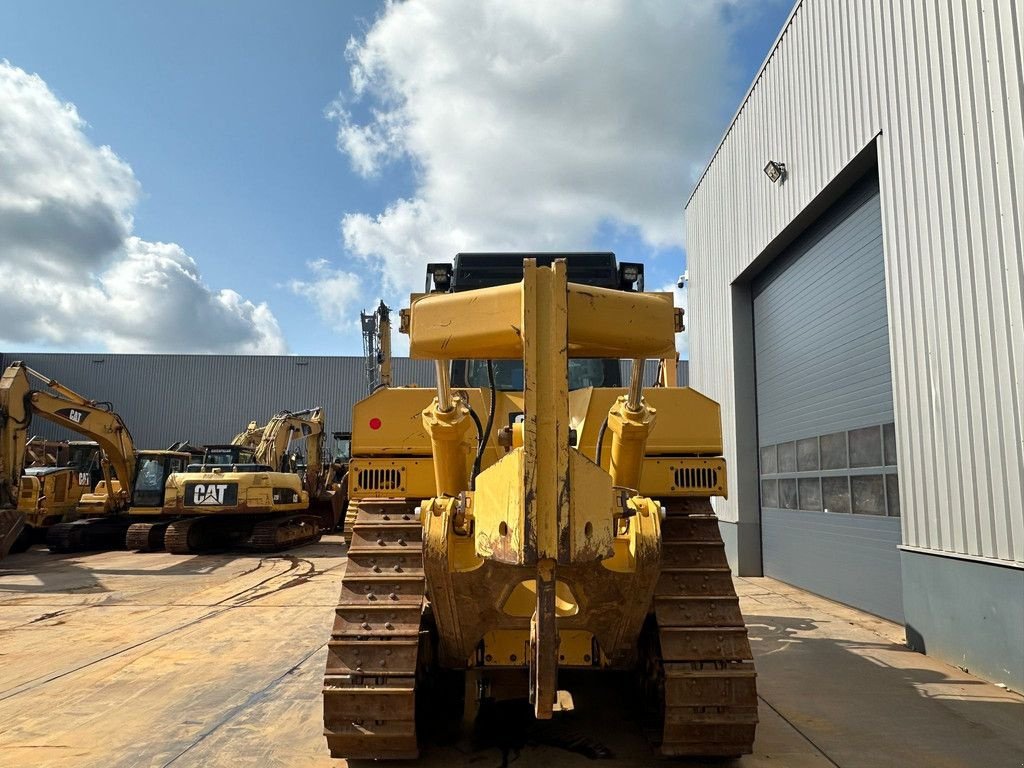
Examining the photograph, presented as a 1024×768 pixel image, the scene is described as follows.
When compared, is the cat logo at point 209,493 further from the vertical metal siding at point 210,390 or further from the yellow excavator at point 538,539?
the vertical metal siding at point 210,390

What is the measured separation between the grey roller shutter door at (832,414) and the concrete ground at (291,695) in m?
0.70

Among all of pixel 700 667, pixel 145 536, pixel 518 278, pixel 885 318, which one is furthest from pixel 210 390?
pixel 700 667

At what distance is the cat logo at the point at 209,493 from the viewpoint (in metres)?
15.8

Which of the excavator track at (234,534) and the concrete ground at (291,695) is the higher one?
the excavator track at (234,534)

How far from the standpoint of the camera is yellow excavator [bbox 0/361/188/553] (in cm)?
1578

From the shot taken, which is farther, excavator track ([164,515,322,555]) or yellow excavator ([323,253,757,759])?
excavator track ([164,515,322,555])

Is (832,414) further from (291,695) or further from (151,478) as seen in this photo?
(151,478)

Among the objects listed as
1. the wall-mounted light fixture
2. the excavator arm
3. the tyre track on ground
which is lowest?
the tyre track on ground

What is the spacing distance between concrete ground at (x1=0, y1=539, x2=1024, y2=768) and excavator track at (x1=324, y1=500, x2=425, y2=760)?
563 mm

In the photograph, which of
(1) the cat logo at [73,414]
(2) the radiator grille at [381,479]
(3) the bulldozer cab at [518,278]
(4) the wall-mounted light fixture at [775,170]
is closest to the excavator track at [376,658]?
(2) the radiator grille at [381,479]

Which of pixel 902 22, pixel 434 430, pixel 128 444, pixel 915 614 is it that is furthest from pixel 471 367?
pixel 128 444

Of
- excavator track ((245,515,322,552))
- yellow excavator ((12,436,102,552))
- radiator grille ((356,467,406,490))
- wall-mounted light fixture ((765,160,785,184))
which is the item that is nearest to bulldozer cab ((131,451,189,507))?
yellow excavator ((12,436,102,552))

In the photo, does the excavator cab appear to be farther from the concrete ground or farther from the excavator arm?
the concrete ground

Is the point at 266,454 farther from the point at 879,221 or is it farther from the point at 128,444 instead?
the point at 879,221
